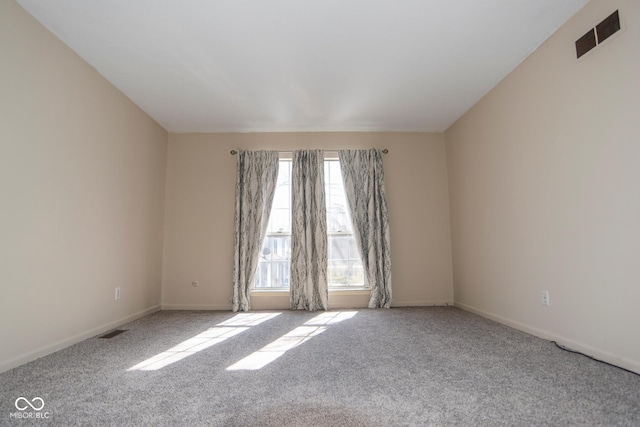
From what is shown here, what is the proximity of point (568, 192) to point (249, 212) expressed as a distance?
338 centimetres

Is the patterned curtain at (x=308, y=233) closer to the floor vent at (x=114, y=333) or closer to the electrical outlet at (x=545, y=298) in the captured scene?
the floor vent at (x=114, y=333)

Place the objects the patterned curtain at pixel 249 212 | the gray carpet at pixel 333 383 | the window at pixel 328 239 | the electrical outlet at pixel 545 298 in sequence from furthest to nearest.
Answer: the window at pixel 328 239
the patterned curtain at pixel 249 212
the electrical outlet at pixel 545 298
the gray carpet at pixel 333 383

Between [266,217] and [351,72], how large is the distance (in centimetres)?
213

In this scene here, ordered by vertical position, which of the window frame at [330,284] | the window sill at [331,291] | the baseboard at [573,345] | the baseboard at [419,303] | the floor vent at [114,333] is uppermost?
the window frame at [330,284]

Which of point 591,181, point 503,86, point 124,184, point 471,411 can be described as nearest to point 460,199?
point 503,86

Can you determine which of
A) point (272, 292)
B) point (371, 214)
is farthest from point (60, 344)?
point (371, 214)

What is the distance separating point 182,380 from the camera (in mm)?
1774

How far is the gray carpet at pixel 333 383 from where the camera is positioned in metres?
1.37

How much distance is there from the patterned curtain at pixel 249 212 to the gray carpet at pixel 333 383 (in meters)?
1.23

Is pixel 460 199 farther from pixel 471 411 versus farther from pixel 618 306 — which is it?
pixel 471 411

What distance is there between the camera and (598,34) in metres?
2.04

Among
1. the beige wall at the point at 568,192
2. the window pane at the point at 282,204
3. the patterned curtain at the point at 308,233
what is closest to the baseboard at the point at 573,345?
the beige wall at the point at 568,192

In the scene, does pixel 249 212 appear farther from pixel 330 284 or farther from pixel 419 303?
pixel 419 303

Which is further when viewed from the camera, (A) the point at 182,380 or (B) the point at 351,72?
(B) the point at 351,72
